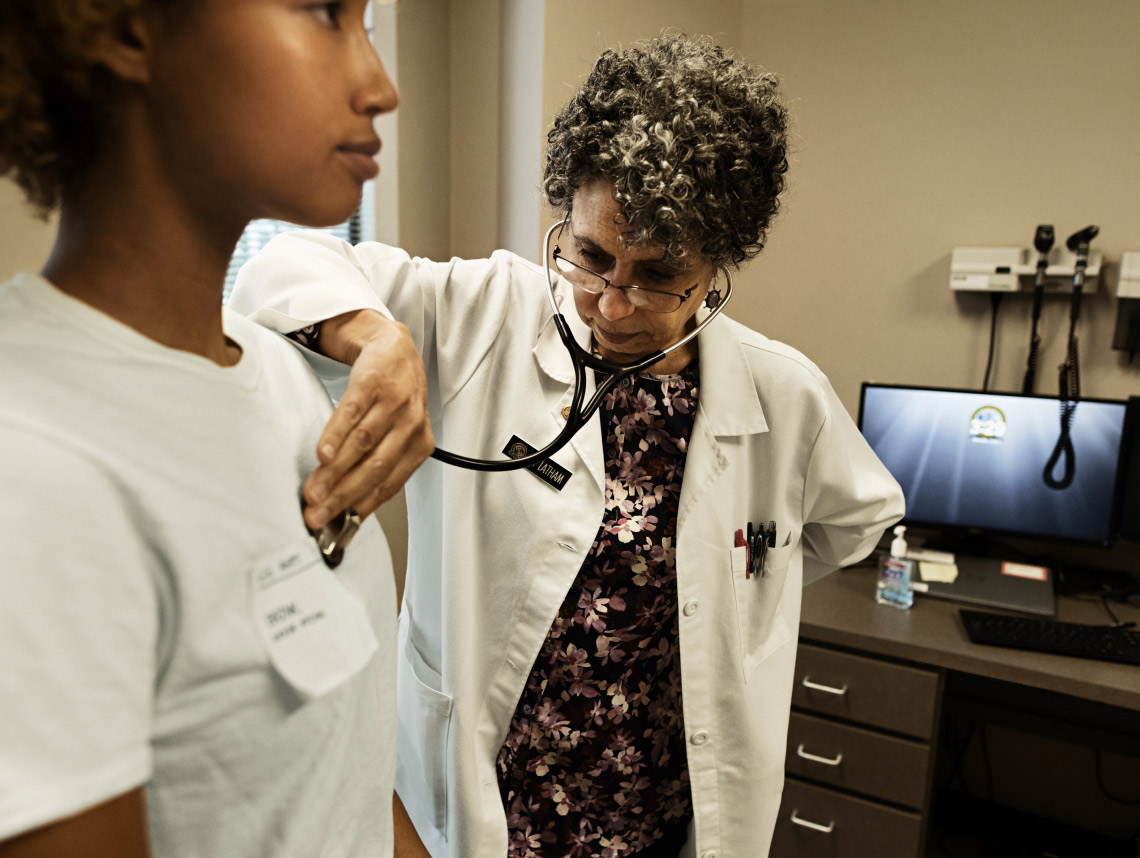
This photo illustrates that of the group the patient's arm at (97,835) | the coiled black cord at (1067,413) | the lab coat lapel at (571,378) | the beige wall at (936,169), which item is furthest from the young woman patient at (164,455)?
the beige wall at (936,169)

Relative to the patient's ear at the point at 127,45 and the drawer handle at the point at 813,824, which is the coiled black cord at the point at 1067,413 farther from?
the patient's ear at the point at 127,45

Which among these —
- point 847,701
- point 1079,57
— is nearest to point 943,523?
point 847,701

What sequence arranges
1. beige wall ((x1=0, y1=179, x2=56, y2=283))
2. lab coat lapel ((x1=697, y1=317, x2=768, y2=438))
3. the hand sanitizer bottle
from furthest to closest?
1. the hand sanitizer bottle
2. lab coat lapel ((x1=697, y1=317, x2=768, y2=438))
3. beige wall ((x1=0, y1=179, x2=56, y2=283))

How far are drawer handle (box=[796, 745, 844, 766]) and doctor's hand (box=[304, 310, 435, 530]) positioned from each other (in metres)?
1.62

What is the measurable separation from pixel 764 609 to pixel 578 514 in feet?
1.07

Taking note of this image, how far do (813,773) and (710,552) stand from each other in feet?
3.55

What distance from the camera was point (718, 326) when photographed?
43.8 inches

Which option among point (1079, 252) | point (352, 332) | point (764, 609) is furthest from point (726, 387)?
point (1079, 252)

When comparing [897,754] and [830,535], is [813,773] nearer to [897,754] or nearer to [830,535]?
[897,754]

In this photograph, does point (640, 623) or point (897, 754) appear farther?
point (897, 754)

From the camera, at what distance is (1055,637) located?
1658 millimetres

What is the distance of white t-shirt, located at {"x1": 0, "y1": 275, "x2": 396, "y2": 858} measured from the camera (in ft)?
0.87

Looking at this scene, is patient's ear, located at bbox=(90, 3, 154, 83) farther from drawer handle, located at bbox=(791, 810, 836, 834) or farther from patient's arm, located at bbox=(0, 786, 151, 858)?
drawer handle, located at bbox=(791, 810, 836, 834)

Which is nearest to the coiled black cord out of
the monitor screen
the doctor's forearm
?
the monitor screen
